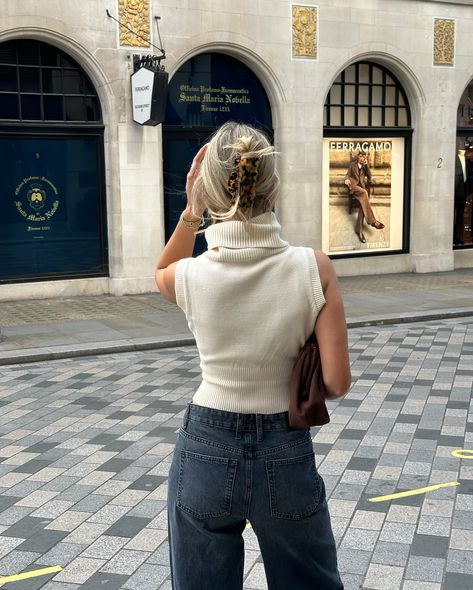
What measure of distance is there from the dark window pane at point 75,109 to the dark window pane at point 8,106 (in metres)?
0.95

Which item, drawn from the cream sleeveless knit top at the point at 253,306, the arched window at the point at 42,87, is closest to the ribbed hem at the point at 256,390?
the cream sleeveless knit top at the point at 253,306

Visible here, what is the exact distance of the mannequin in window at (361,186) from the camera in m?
17.2

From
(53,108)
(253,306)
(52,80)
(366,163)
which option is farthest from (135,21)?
(253,306)

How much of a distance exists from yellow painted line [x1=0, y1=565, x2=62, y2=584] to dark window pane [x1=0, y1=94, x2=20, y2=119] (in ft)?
35.6

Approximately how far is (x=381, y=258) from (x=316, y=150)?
3138 millimetres

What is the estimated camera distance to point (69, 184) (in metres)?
14.1

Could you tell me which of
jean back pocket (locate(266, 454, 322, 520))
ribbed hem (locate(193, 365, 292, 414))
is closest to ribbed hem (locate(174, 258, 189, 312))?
ribbed hem (locate(193, 365, 292, 414))

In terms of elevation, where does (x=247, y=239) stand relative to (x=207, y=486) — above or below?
above

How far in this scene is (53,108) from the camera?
13.8m

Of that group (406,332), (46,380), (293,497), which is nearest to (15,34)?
(46,380)

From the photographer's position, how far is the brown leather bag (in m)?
2.21

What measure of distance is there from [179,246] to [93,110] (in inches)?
485

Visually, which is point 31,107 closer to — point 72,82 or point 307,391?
point 72,82

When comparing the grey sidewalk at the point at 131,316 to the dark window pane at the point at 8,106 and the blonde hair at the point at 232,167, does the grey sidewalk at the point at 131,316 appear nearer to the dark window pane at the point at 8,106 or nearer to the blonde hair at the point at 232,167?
the dark window pane at the point at 8,106
